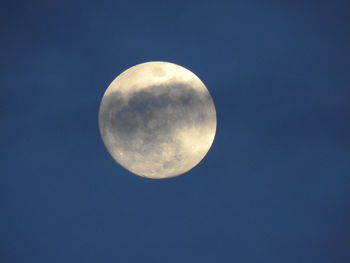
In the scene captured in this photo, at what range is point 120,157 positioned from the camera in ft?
27.2

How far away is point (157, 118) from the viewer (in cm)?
748

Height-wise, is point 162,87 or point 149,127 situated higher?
point 162,87

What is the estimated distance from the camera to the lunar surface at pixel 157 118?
751 cm

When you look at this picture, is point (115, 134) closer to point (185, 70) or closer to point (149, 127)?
point (149, 127)

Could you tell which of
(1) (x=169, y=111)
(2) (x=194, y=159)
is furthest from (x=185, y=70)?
(2) (x=194, y=159)

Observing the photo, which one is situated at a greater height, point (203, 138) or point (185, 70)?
point (185, 70)

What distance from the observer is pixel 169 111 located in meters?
7.51

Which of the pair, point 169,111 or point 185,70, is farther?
point 185,70

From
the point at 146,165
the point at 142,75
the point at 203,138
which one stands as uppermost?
the point at 142,75

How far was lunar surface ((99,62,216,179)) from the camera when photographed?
7.51m

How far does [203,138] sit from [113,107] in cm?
182

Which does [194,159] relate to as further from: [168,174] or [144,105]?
[144,105]

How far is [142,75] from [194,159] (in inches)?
77.9

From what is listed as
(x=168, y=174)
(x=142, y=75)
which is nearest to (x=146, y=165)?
(x=168, y=174)
